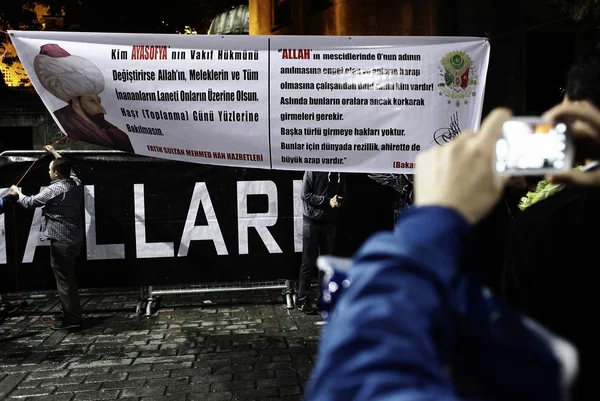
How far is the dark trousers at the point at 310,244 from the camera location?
335 inches

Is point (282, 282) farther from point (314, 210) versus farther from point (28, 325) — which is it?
point (28, 325)

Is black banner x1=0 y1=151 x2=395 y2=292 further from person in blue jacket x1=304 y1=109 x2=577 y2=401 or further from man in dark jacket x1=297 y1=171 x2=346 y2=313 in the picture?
person in blue jacket x1=304 y1=109 x2=577 y2=401

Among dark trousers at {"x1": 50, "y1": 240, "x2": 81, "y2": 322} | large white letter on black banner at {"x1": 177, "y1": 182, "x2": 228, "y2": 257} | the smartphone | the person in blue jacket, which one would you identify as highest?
the smartphone

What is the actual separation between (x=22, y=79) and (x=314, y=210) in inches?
1455

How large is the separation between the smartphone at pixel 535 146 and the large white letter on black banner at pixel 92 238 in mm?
8226

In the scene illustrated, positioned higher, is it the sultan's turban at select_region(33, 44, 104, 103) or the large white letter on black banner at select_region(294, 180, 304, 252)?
the sultan's turban at select_region(33, 44, 104, 103)

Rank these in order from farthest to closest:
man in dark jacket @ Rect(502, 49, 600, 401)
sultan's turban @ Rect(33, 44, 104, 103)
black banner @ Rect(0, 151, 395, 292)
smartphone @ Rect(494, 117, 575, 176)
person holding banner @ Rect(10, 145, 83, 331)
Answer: black banner @ Rect(0, 151, 395, 292), person holding banner @ Rect(10, 145, 83, 331), sultan's turban @ Rect(33, 44, 104, 103), man in dark jacket @ Rect(502, 49, 600, 401), smartphone @ Rect(494, 117, 575, 176)

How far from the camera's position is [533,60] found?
12016mm

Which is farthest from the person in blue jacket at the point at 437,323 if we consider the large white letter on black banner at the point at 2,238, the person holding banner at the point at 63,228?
the large white letter on black banner at the point at 2,238

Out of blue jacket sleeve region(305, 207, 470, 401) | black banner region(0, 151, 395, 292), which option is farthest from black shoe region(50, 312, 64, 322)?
blue jacket sleeve region(305, 207, 470, 401)

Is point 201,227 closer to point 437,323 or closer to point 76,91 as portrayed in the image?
point 76,91

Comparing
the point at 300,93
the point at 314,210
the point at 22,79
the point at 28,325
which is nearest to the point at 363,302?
the point at 300,93

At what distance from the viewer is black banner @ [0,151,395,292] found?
27.7 feet

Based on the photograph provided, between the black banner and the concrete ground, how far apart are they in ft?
1.75
